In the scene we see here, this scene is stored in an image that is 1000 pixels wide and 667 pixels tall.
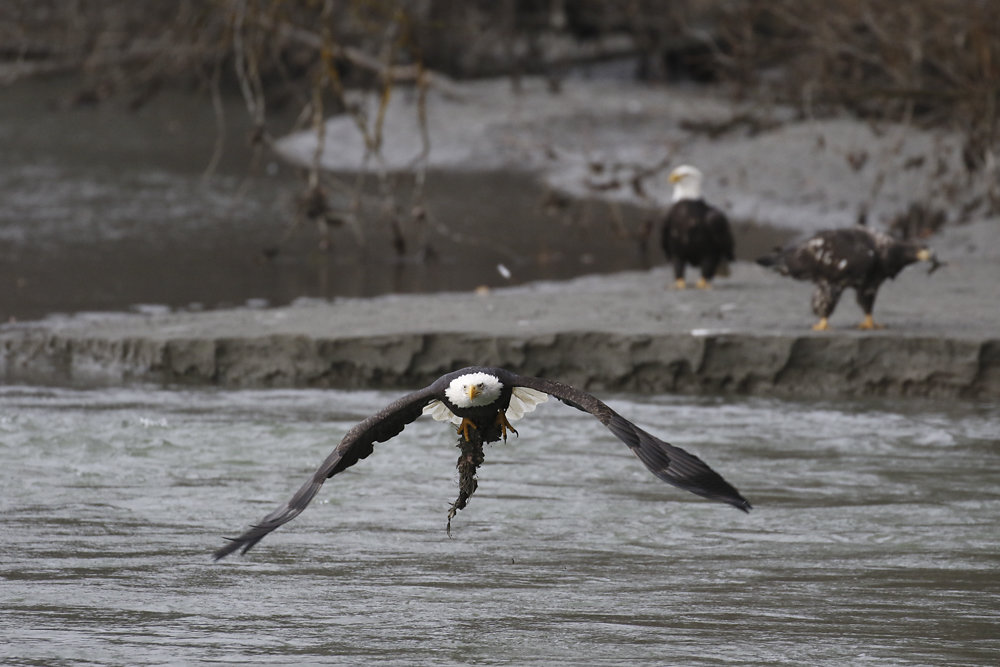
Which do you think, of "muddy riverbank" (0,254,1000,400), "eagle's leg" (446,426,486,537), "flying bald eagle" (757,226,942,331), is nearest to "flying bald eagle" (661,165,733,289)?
"muddy riverbank" (0,254,1000,400)

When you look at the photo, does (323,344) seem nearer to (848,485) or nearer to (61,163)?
(848,485)

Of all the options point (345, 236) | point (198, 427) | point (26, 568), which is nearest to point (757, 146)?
point (345, 236)

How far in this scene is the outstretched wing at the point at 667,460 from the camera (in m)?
3.68

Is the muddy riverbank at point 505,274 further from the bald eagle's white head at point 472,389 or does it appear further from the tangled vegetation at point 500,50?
the bald eagle's white head at point 472,389

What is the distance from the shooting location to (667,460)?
3.84m

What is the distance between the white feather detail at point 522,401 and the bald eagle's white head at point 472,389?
16.9 inches

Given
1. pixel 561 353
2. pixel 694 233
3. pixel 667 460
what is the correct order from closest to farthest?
1. pixel 667 460
2. pixel 561 353
3. pixel 694 233

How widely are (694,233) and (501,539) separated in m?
4.32

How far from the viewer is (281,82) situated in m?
20.5

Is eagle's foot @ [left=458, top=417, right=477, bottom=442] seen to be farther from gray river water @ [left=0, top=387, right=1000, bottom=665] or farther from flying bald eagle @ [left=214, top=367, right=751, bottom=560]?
gray river water @ [left=0, top=387, right=1000, bottom=665]

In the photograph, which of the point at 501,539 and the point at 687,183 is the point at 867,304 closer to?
the point at 687,183

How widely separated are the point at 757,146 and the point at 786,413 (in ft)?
27.8

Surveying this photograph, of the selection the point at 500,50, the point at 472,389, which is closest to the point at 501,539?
the point at 472,389

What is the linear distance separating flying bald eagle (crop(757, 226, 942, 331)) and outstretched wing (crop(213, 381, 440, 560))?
3659 millimetres
